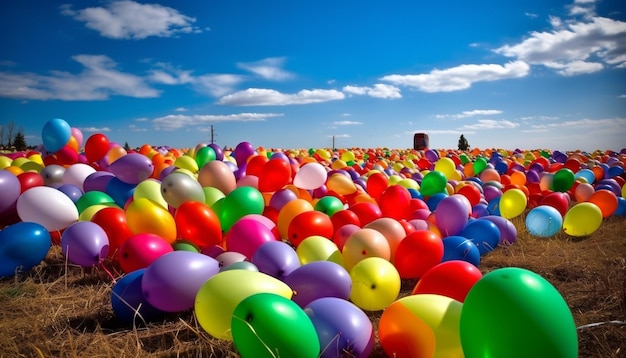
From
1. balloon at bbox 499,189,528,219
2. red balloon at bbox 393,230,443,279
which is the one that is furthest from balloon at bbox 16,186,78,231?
balloon at bbox 499,189,528,219

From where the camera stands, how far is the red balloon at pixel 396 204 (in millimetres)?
5340

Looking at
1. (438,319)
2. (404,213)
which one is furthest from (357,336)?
(404,213)

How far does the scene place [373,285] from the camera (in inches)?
112

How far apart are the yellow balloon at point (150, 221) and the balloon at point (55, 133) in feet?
11.6

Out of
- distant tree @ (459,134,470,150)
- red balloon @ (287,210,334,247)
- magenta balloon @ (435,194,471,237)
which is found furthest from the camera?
distant tree @ (459,134,470,150)

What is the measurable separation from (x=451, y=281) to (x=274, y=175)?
132 inches

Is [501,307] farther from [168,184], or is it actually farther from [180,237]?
[168,184]

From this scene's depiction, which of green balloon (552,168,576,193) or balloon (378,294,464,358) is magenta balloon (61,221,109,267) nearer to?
balloon (378,294,464,358)

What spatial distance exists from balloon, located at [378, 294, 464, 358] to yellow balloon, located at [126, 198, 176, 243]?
2.40 metres

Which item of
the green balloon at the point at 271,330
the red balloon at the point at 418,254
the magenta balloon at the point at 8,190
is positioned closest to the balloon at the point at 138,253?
the green balloon at the point at 271,330

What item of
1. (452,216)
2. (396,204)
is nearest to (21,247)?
(396,204)

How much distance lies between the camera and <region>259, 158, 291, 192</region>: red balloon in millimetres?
5586

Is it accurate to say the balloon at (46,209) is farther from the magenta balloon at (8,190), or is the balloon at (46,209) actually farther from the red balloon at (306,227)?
the red balloon at (306,227)

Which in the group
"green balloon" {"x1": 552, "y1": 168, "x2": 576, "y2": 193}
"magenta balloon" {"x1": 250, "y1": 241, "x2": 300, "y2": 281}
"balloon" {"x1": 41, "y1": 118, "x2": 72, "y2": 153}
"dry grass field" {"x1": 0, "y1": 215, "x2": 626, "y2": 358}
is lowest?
"dry grass field" {"x1": 0, "y1": 215, "x2": 626, "y2": 358}
